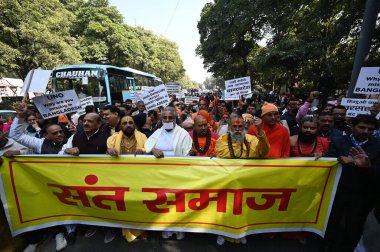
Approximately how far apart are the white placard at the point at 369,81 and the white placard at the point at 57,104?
5182 millimetres

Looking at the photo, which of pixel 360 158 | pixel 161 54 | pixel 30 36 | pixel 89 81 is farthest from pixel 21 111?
pixel 161 54

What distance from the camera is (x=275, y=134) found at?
11.4 ft

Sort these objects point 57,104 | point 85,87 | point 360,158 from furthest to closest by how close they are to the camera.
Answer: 1. point 85,87
2. point 57,104
3. point 360,158

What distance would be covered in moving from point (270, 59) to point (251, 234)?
1258cm

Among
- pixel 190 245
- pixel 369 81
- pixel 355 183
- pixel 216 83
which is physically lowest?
pixel 216 83

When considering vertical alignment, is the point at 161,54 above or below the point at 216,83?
above

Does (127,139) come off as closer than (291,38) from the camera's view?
Yes

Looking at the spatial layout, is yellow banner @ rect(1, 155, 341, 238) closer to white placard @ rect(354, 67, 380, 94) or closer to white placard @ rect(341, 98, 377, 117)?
white placard @ rect(341, 98, 377, 117)

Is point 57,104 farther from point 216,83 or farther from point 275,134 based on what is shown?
point 216,83

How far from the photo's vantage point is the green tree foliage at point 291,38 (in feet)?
31.3

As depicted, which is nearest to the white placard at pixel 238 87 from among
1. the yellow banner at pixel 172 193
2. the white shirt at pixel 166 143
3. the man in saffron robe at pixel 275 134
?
the man in saffron robe at pixel 275 134

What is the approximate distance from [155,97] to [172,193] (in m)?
3.54

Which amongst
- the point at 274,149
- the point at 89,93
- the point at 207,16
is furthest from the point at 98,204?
the point at 207,16

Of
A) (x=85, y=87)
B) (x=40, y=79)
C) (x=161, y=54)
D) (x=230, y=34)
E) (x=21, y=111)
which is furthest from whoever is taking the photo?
(x=161, y=54)
